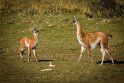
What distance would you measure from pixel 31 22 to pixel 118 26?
654 cm

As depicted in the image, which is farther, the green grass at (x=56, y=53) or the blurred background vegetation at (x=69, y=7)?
the blurred background vegetation at (x=69, y=7)

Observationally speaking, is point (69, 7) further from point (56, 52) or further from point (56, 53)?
point (56, 53)

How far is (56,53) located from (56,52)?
35 centimetres

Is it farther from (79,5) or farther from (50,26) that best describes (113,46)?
(79,5)

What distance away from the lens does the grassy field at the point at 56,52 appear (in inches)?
629

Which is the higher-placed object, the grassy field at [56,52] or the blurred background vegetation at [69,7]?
the blurred background vegetation at [69,7]

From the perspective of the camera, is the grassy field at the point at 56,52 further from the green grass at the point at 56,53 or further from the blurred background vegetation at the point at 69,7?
the blurred background vegetation at the point at 69,7

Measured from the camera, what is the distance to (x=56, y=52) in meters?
23.2

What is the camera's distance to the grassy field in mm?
15977

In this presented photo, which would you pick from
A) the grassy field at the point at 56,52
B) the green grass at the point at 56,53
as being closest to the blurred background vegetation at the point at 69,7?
the grassy field at the point at 56,52

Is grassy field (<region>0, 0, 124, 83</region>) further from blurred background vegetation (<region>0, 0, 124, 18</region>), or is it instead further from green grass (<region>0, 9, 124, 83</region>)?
blurred background vegetation (<region>0, 0, 124, 18</region>)

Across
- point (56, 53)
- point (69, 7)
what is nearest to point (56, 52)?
point (56, 53)

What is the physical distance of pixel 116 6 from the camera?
41.1m

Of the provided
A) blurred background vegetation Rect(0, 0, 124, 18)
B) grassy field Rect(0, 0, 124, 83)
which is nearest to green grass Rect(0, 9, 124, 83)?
grassy field Rect(0, 0, 124, 83)
